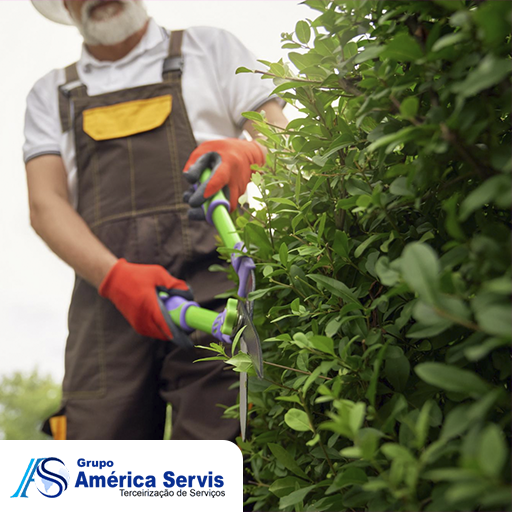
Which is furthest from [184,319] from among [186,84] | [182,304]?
[186,84]

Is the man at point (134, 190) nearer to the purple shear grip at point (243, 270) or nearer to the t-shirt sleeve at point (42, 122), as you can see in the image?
the t-shirt sleeve at point (42, 122)

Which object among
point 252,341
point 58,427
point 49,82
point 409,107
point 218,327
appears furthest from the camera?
point 49,82

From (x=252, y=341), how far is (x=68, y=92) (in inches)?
37.9

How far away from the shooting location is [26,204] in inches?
53.1

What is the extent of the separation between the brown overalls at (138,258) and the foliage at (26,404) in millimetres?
57

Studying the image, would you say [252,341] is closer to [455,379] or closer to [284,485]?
[284,485]

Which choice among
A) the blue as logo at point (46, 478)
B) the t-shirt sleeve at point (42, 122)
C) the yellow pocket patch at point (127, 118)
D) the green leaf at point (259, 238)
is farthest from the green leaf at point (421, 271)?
the t-shirt sleeve at point (42, 122)

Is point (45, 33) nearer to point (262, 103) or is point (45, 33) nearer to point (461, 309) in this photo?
point (262, 103)

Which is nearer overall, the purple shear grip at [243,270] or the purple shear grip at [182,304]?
the purple shear grip at [243,270]

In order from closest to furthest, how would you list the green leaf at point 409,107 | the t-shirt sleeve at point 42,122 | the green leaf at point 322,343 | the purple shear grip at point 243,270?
1. the green leaf at point 409,107
2. the green leaf at point 322,343
3. the purple shear grip at point 243,270
4. the t-shirt sleeve at point 42,122

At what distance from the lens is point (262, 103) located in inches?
52.3

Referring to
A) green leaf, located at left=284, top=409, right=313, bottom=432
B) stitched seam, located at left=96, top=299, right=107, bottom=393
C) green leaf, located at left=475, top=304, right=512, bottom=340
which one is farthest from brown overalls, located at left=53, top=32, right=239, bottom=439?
green leaf, located at left=475, top=304, right=512, bottom=340

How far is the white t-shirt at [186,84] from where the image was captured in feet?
4.36

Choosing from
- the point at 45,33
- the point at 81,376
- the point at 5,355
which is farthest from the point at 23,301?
the point at 45,33
